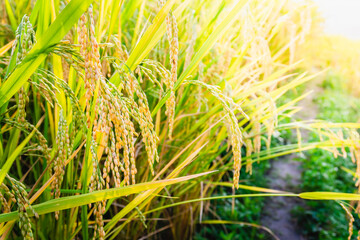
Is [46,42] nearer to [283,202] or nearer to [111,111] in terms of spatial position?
[111,111]

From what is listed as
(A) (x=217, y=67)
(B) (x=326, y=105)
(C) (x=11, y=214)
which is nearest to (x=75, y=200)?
(C) (x=11, y=214)

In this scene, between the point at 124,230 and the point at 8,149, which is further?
the point at 124,230

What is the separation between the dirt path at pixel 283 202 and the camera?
2.37 meters

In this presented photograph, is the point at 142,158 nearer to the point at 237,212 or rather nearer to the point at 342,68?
the point at 237,212

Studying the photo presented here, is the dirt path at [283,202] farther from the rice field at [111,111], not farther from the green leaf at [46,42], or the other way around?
the green leaf at [46,42]

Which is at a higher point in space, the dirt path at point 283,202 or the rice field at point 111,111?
the rice field at point 111,111

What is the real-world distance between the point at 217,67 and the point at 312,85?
5.04m

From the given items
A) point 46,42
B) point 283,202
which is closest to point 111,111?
point 46,42

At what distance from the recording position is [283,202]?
270 cm

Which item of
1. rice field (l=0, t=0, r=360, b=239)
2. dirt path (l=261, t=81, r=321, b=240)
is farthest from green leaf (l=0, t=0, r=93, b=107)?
dirt path (l=261, t=81, r=321, b=240)

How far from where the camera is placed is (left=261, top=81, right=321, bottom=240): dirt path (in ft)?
7.79

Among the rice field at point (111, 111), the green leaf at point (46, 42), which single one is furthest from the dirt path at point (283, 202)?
the green leaf at point (46, 42)

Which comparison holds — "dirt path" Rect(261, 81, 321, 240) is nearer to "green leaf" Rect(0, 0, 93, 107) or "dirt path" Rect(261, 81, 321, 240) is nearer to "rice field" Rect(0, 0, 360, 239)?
"rice field" Rect(0, 0, 360, 239)

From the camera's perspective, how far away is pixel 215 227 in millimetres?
2279
